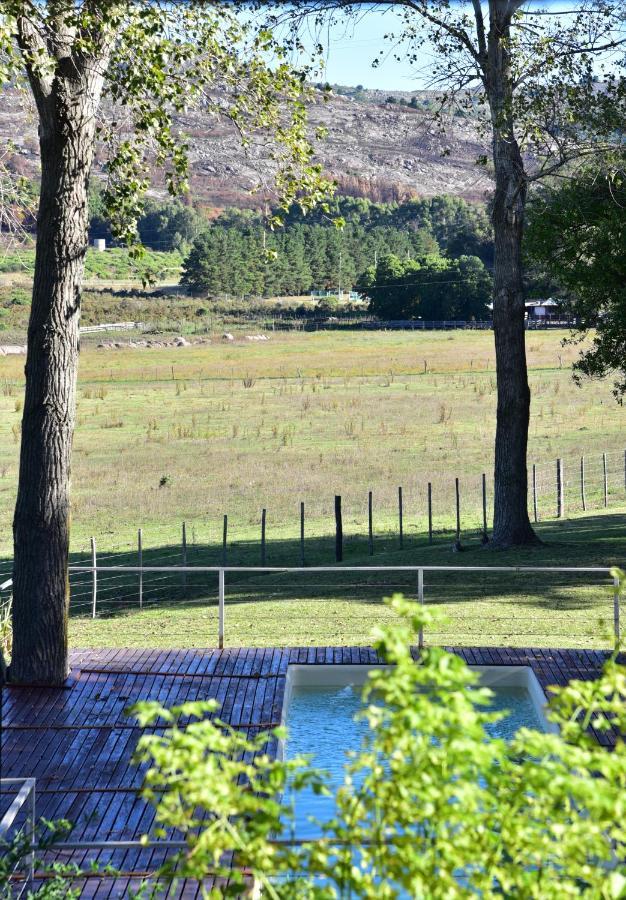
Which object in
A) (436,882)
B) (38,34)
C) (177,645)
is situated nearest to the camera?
(436,882)

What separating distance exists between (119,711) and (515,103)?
38.4 feet

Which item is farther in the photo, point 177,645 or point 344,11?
point 344,11

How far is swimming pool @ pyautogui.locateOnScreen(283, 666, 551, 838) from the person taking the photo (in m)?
9.56

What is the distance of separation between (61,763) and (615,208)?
12.7 m

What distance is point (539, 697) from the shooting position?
10.1m

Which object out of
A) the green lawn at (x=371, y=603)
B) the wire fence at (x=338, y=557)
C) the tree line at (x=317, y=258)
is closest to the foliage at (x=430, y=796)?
the wire fence at (x=338, y=557)

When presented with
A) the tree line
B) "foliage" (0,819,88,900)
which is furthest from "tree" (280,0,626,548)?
the tree line

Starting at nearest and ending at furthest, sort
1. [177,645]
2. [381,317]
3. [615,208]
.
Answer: [177,645], [615,208], [381,317]

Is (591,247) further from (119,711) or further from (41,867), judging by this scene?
(41,867)

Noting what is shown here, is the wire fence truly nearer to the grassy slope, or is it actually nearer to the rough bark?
the grassy slope

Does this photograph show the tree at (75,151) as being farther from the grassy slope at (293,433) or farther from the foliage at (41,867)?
the grassy slope at (293,433)

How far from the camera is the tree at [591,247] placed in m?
17.6

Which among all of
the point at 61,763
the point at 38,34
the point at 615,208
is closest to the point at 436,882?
the point at 61,763

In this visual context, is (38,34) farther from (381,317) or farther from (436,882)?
(381,317)
